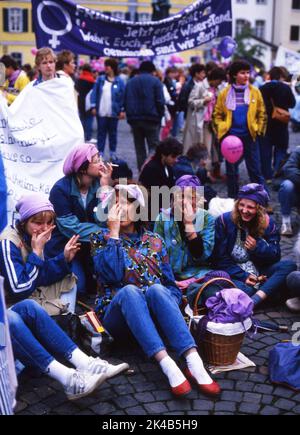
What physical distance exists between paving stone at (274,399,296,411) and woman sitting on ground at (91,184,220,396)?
0.34 m

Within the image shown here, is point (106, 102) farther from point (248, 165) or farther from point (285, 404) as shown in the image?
point (285, 404)

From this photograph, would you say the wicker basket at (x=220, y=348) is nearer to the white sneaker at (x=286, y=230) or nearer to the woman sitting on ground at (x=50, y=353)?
the woman sitting on ground at (x=50, y=353)

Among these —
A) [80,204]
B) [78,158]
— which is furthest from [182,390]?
[78,158]

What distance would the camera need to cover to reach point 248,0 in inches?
2341

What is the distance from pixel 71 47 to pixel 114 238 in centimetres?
→ 390

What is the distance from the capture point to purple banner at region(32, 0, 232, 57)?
7.26 metres

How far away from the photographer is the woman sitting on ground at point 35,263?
3938mm

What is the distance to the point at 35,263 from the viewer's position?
4047 mm

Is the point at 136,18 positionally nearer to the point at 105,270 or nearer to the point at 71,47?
the point at 71,47

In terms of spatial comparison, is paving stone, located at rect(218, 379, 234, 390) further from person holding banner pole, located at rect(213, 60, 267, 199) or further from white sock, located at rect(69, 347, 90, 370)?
person holding banner pole, located at rect(213, 60, 267, 199)

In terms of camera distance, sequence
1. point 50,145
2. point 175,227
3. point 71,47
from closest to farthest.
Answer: point 175,227
point 50,145
point 71,47

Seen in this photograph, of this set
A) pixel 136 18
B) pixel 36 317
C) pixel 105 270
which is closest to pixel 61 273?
pixel 105 270

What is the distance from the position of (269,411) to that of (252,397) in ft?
0.57

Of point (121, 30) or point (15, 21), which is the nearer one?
point (121, 30)
